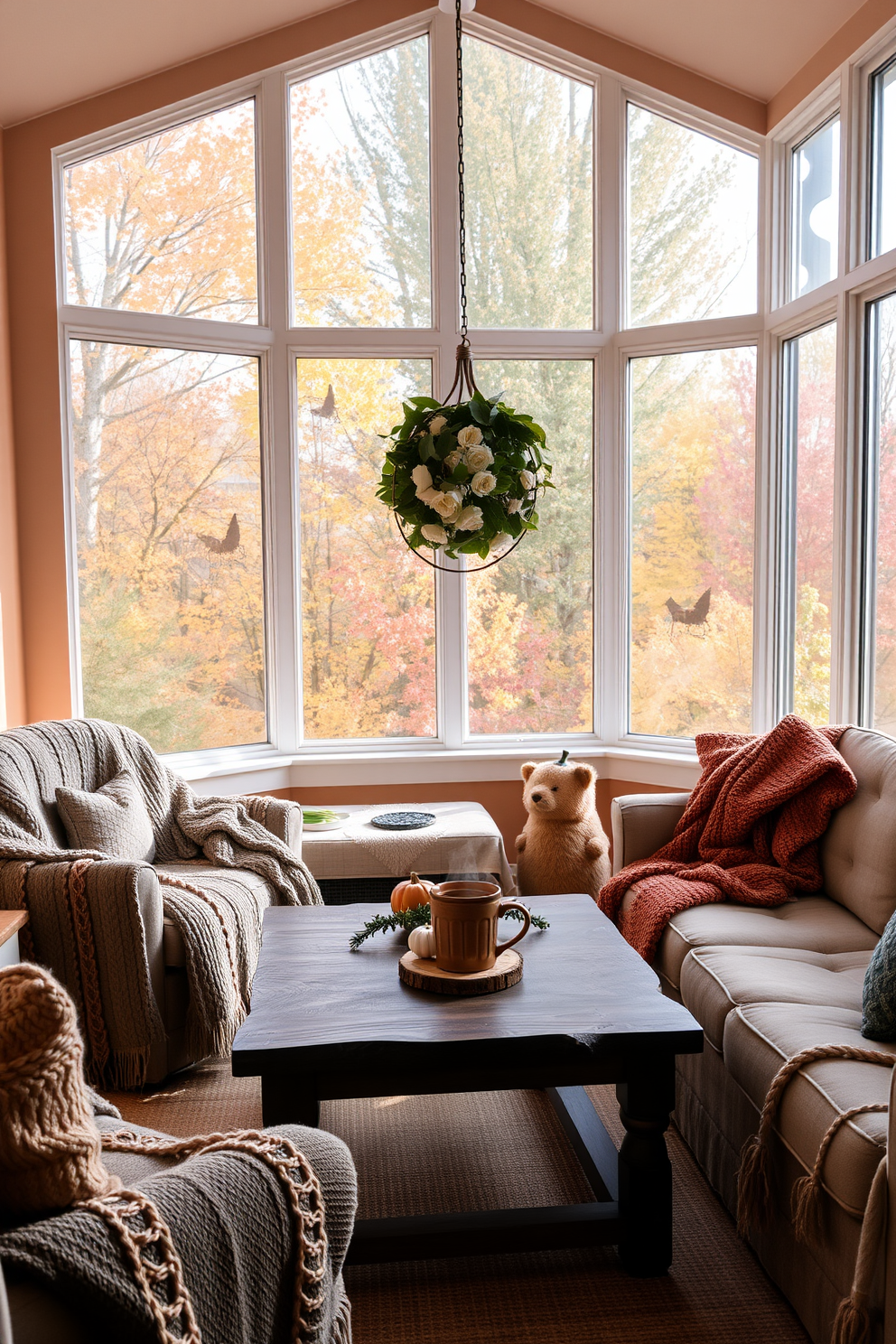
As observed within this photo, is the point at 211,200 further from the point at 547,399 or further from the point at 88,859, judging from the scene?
the point at 88,859

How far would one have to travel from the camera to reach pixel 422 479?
2.16 m

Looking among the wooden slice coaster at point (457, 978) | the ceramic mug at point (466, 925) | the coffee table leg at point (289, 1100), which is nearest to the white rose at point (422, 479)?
the ceramic mug at point (466, 925)

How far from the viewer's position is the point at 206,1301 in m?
1.02

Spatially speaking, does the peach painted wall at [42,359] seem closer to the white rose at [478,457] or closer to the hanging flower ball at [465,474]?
the hanging flower ball at [465,474]

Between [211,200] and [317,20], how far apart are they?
0.85m

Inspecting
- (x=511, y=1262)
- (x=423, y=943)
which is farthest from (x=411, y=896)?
(x=511, y=1262)

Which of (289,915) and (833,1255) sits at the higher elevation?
(289,915)

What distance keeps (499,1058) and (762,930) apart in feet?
3.35

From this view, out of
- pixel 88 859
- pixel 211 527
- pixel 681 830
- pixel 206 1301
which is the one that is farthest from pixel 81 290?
pixel 206 1301

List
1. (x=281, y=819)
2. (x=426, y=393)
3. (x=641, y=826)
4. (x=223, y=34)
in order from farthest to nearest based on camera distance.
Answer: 1. (x=426, y=393)
2. (x=223, y=34)
3. (x=281, y=819)
4. (x=641, y=826)

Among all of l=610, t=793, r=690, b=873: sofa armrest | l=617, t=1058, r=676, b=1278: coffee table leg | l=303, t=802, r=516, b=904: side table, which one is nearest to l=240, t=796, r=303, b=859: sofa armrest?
l=303, t=802, r=516, b=904: side table

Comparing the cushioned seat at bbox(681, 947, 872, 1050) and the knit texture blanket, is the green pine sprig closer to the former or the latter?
the cushioned seat at bbox(681, 947, 872, 1050)

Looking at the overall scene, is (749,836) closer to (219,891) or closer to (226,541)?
(219,891)

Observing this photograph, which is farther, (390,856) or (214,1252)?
(390,856)
